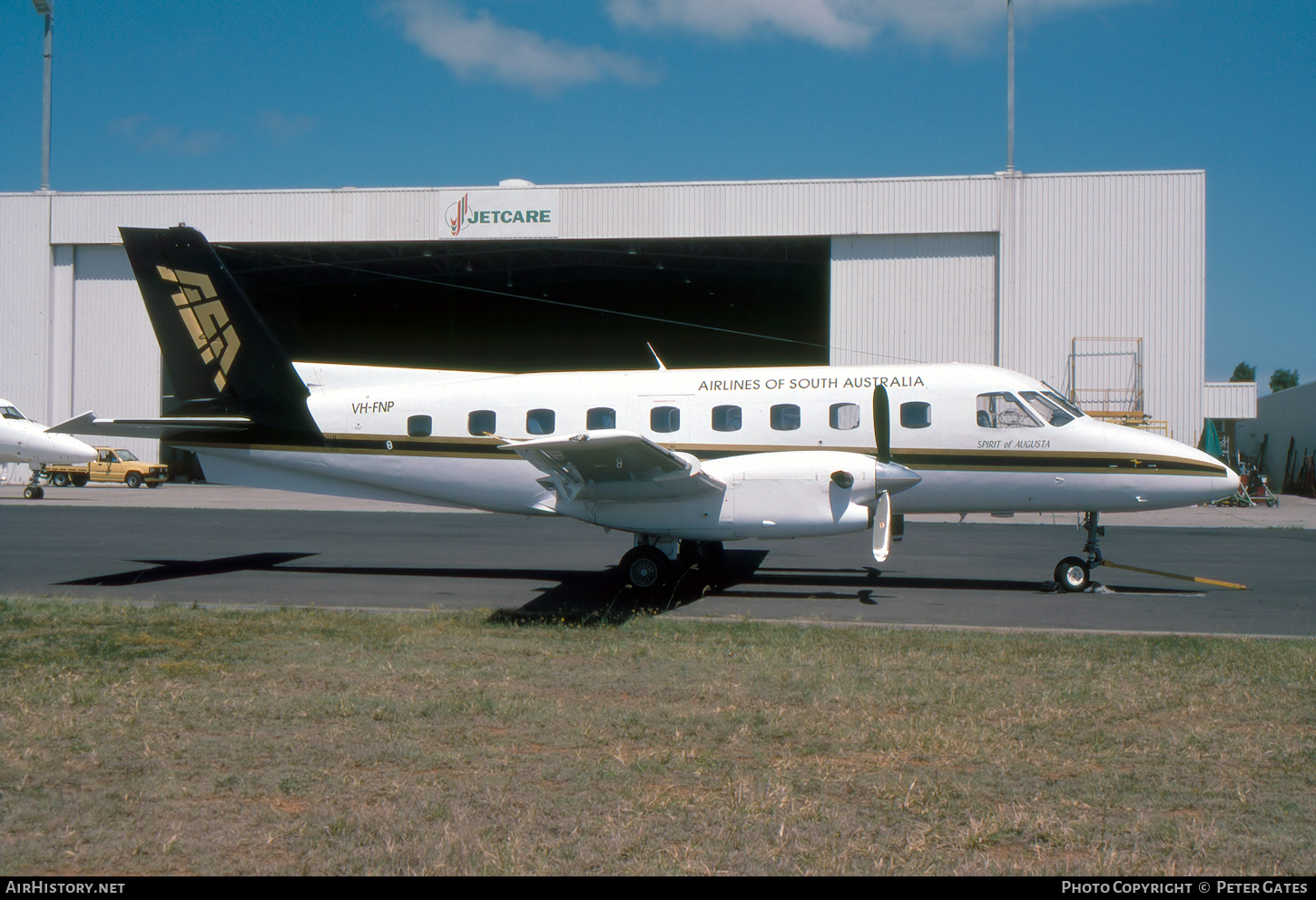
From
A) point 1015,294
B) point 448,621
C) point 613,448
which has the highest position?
point 1015,294

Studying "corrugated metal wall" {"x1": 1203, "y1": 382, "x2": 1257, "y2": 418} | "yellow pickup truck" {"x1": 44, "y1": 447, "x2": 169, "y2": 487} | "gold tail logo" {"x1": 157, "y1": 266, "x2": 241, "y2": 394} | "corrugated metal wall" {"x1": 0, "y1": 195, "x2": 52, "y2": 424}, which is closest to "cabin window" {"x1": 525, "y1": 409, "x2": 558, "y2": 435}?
"gold tail logo" {"x1": 157, "y1": 266, "x2": 241, "y2": 394}

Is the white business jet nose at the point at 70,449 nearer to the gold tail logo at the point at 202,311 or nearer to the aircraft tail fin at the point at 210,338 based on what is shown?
the aircraft tail fin at the point at 210,338

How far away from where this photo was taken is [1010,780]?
5.10 meters

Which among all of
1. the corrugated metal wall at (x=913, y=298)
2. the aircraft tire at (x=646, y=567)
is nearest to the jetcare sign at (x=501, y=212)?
the corrugated metal wall at (x=913, y=298)

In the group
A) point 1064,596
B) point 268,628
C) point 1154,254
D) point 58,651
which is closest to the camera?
point 58,651

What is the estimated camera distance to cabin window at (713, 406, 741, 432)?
43.7ft

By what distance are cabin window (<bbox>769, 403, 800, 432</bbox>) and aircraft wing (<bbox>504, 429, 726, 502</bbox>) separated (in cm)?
181

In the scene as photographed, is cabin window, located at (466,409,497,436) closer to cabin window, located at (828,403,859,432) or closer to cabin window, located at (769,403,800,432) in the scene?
cabin window, located at (769,403,800,432)

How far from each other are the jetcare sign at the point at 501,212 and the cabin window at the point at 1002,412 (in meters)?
25.1

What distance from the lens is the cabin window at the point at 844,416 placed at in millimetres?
13039

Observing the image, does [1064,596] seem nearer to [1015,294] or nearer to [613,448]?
[613,448]

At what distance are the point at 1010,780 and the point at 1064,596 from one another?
7725 mm

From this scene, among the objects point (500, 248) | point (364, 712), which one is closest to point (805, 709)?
point (364, 712)

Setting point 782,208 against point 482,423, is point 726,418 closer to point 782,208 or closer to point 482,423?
point 482,423
